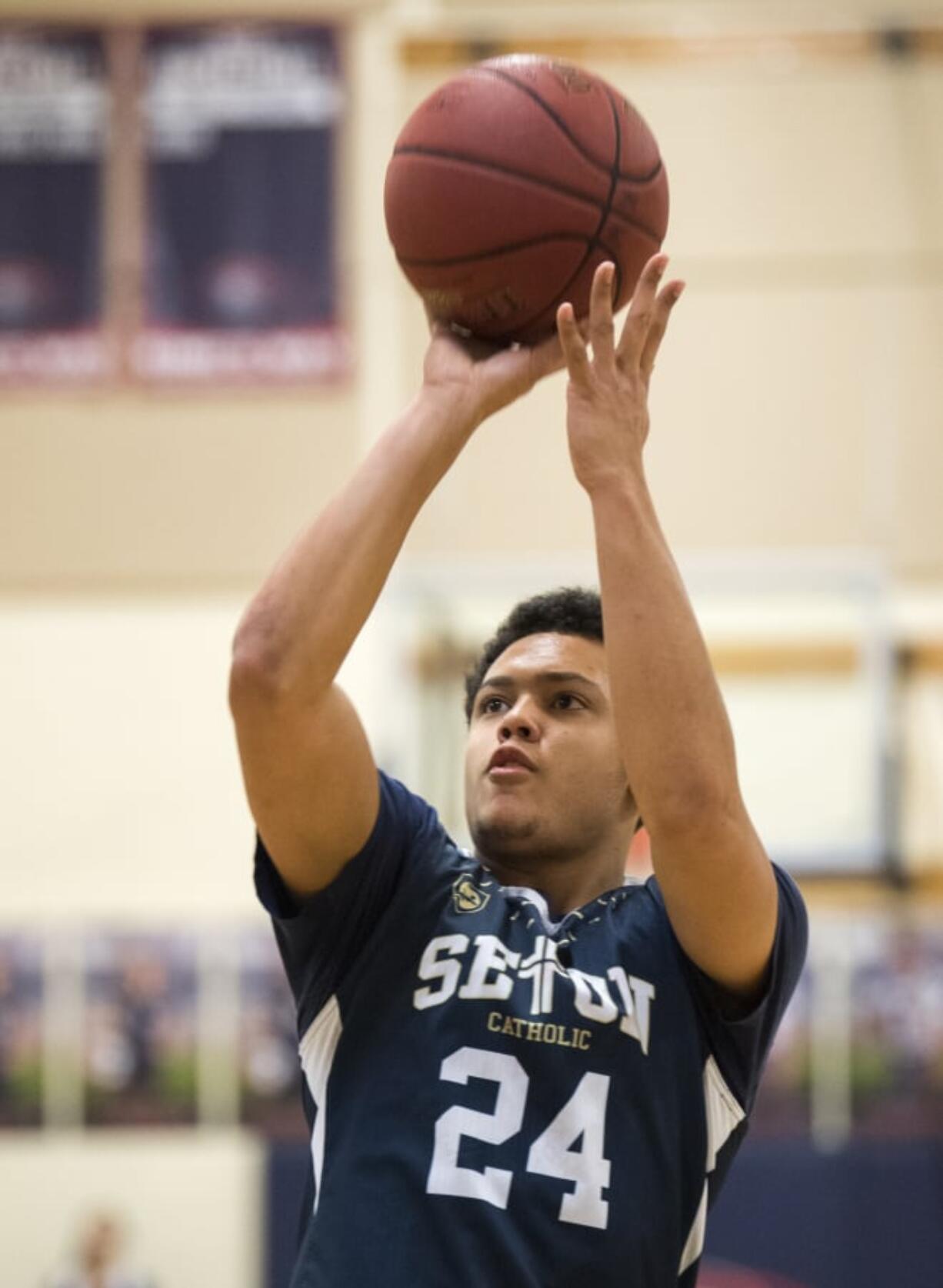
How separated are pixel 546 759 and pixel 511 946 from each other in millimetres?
297

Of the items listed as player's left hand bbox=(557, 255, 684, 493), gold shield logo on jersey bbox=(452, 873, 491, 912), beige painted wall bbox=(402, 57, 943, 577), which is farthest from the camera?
beige painted wall bbox=(402, 57, 943, 577)

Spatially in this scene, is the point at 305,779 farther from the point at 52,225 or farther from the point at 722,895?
the point at 52,225

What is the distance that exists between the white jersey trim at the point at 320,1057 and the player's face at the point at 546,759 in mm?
354

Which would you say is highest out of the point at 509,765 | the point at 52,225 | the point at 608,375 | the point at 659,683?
the point at 52,225

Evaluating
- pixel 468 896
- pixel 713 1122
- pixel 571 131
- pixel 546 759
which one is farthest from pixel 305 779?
pixel 571 131

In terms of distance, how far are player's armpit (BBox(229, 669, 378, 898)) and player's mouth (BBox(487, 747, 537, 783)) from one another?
0.80 ft

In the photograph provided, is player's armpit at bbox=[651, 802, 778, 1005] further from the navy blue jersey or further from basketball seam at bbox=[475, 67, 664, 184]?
basketball seam at bbox=[475, 67, 664, 184]

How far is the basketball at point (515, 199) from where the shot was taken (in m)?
2.59

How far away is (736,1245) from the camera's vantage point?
664cm

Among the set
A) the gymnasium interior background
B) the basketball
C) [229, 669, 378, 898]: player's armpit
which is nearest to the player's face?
[229, 669, 378, 898]: player's armpit

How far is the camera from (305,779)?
2.29 metres

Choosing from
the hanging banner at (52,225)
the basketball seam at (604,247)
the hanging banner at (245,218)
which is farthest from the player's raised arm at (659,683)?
the hanging banner at (52,225)

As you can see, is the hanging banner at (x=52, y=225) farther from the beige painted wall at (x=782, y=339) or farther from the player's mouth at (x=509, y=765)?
the player's mouth at (x=509, y=765)

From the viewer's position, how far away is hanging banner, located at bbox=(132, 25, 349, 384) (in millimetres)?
9766
